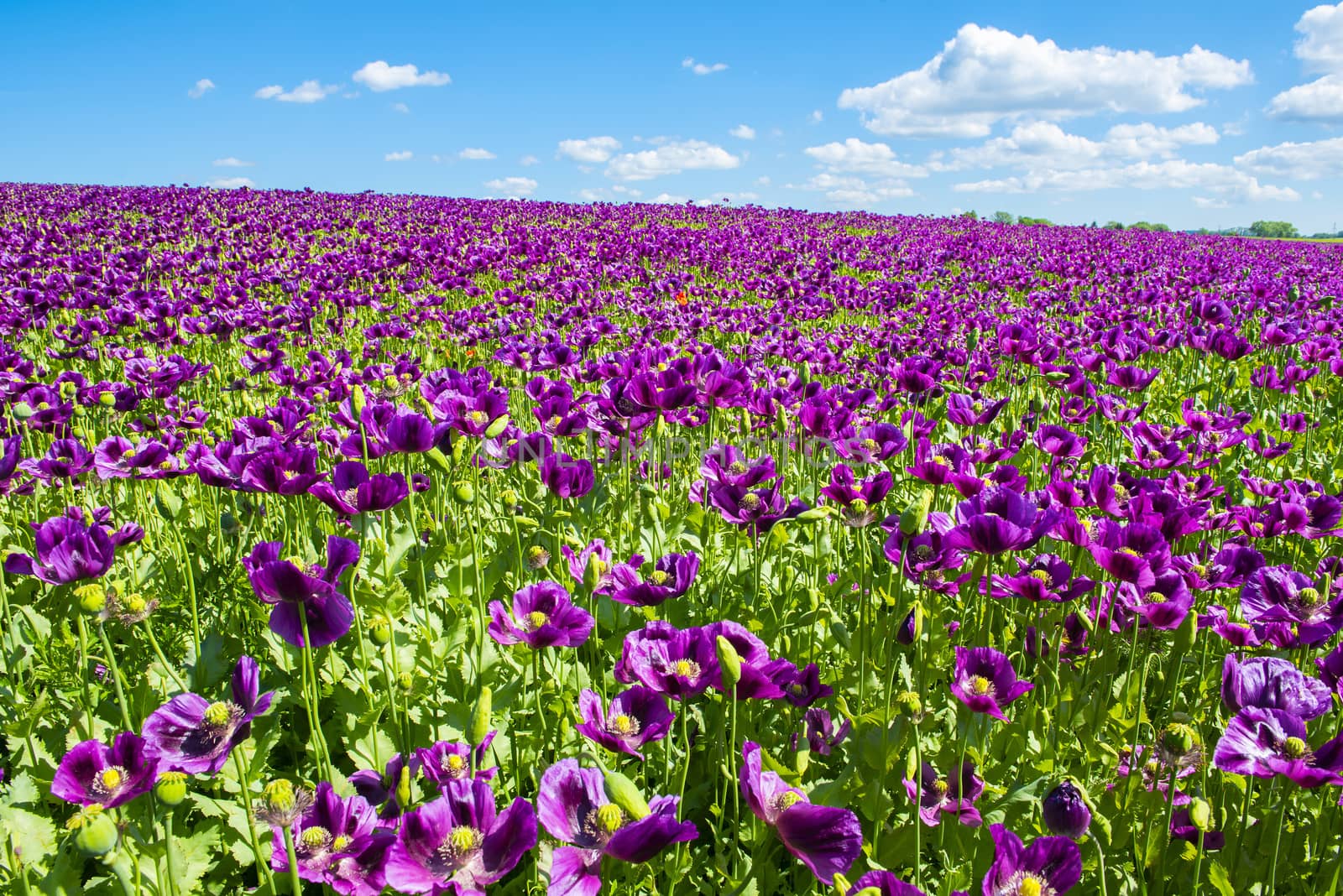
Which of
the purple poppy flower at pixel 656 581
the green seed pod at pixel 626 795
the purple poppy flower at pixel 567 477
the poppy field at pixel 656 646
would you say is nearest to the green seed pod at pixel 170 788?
the poppy field at pixel 656 646

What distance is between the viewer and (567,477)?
10.1 feet

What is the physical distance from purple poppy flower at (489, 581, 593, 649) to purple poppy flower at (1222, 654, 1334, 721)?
4.48 feet

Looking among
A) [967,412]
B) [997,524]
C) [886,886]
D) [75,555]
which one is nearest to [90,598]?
[75,555]

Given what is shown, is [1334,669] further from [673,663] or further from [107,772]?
[107,772]

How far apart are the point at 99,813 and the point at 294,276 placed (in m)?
10.7

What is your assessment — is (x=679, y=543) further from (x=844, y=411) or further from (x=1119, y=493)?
(x=1119, y=493)

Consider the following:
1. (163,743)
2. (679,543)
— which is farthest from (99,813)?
(679,543)

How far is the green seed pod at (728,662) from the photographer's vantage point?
58.9 inches

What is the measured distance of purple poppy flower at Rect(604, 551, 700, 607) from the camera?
212cm

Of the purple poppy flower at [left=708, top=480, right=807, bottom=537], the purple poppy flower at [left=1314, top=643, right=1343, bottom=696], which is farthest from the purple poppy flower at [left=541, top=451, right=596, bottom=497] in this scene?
the purple poppy flower at [left=1314, top=643, right=1343, bottom=696]

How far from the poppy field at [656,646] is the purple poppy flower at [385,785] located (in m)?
0.01

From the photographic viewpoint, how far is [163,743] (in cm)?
157

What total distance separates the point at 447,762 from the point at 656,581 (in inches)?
29.1

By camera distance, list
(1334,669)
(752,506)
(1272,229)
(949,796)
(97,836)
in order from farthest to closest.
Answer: (1272,229)
(752,506)
(949,796)
(1334,669)
(97,836)
